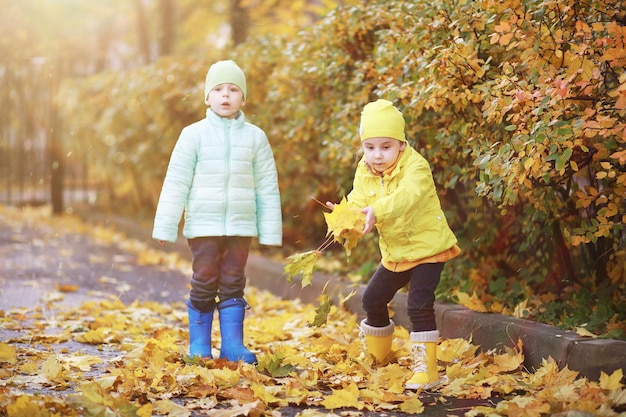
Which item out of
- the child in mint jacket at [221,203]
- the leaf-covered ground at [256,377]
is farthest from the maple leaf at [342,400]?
the child in mint jacket at [221,203]

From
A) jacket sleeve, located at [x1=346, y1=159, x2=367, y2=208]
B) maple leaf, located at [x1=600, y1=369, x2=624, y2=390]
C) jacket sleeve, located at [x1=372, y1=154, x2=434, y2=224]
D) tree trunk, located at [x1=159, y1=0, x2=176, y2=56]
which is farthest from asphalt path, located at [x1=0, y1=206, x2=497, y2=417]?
tree trunk, located at [x1=159, y1=0, x2=176, y2=56]

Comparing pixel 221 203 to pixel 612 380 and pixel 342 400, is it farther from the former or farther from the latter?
pixel 612 380

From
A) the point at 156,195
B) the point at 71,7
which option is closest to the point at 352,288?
the point at 156,195

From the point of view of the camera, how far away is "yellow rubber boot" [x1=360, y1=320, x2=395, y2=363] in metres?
4.71

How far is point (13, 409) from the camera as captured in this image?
3.43 meters

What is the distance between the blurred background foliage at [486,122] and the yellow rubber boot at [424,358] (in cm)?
80

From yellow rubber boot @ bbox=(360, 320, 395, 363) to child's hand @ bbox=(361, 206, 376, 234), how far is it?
2.71 ft

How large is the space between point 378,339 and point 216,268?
102cm

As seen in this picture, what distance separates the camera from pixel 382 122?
437 centimetres

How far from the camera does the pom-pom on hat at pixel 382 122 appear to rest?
4367mm

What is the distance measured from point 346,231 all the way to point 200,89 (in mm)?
5661

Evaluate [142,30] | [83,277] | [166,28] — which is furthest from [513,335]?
[142,30]

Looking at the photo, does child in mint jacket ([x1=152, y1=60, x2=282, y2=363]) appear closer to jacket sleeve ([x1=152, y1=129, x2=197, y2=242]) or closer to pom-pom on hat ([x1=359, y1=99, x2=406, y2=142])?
jacket sleeve ([x1=152, y1=129, x2=197, y2=242])

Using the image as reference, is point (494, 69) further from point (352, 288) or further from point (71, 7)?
point (71, 7)
